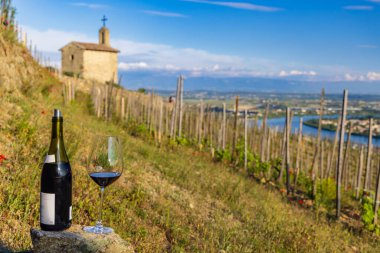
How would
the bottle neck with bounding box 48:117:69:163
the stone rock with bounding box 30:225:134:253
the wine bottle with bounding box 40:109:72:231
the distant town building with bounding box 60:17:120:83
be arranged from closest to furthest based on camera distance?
1. the stone rock with bounding box 30:225:134:253
2. the wine bottle with bounding box 40:109:72:231
3. the bottle neck with bounding box 48:117:69:163
4. the distant town building with bounding box 60:17:120:83

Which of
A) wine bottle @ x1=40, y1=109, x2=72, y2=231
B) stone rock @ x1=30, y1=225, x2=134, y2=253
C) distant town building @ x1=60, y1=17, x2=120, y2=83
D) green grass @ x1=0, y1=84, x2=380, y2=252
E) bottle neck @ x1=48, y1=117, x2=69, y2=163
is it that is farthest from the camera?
distant town building @ x1=60, y1=17, x2=120, y2=83

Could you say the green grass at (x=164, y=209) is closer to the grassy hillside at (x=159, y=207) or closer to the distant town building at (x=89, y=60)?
the grassy hillside at (x=159, y=207)

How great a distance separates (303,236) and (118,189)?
235 centimetres

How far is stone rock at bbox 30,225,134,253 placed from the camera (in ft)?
5.70

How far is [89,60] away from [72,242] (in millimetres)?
37355

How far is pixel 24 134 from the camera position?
4.83 meters

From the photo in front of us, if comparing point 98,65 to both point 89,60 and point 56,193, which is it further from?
point 56,193

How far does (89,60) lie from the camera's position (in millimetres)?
37531

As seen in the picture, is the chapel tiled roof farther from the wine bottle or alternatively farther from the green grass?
the wine bottle

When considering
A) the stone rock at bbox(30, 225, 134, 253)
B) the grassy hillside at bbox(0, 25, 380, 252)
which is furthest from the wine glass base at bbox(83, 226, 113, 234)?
the grassy hillside at bbox(0, 25, 380, 252)

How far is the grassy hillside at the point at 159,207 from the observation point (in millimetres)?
3645

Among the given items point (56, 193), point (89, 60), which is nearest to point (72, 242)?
point (56, 193)

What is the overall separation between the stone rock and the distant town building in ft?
118

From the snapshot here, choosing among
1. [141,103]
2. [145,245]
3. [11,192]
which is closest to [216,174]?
[145,245]
